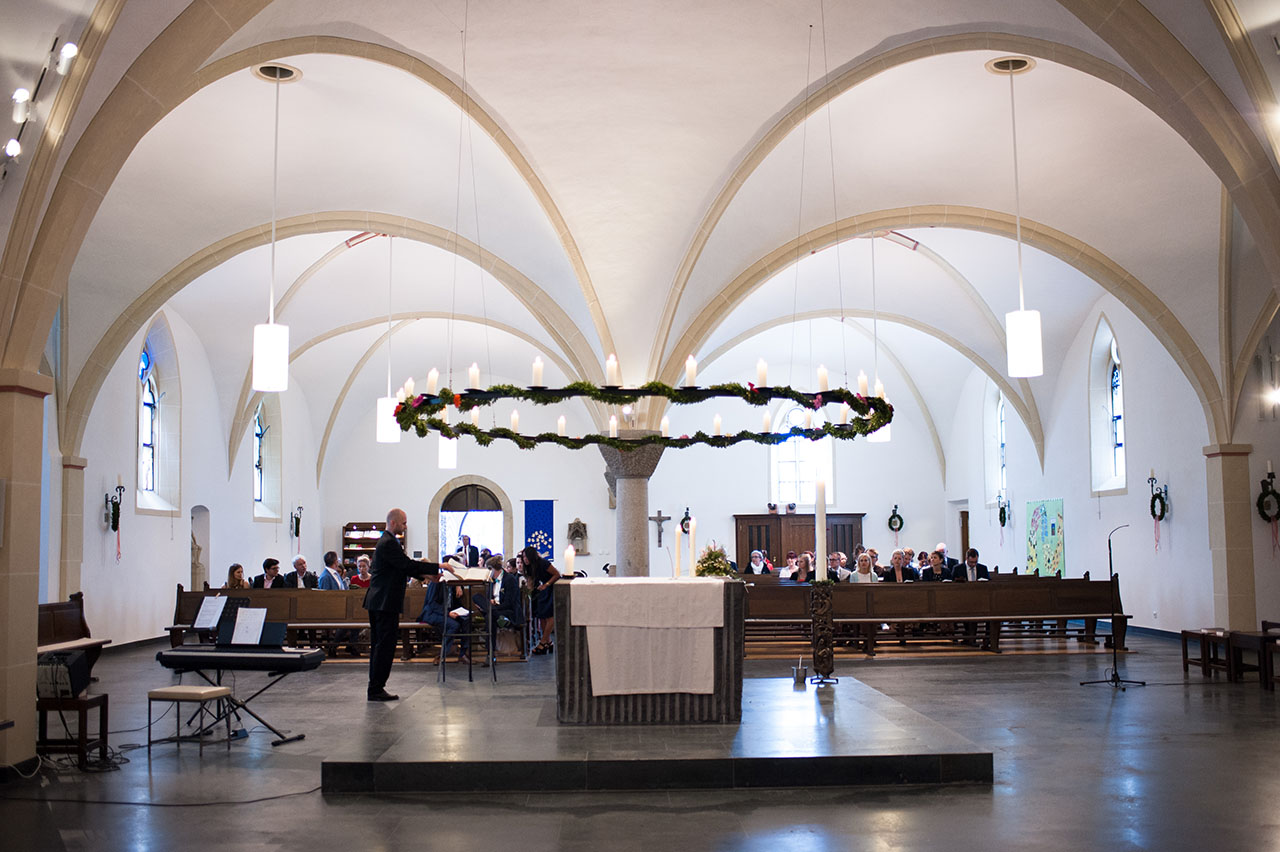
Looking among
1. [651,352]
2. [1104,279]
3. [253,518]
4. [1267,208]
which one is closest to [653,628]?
[1267,208]

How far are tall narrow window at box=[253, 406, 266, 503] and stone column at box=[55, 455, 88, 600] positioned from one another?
6277 millimetres

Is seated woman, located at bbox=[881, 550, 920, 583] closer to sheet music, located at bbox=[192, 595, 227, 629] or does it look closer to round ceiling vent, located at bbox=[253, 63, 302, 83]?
sheet music, located at bbox=[192, 595, 227, 629]

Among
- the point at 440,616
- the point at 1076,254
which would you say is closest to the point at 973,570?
the point at 1076,254

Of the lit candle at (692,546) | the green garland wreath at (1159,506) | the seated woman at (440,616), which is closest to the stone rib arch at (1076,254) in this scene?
the green garland wreath at (1159,506)

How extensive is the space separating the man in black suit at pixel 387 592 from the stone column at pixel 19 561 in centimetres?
250

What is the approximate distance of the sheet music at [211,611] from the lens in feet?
25.6

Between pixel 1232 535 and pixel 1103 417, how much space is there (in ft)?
12.8

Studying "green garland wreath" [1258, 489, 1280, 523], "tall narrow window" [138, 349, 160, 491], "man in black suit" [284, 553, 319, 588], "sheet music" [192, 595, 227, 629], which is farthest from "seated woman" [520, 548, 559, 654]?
"green garland wreath" [1258, 489, 1280, 523]

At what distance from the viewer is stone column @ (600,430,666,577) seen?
13.2 metres

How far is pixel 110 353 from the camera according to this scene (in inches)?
516

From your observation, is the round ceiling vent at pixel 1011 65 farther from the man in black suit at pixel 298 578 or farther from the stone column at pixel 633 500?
the man in black suit at pixel 298 578

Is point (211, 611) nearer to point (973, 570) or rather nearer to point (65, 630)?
point (65, 630)

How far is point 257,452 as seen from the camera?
20016mm

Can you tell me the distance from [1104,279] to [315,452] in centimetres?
1540
